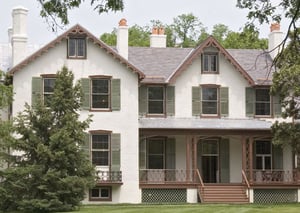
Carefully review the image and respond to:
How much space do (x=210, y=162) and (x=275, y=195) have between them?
3.82m

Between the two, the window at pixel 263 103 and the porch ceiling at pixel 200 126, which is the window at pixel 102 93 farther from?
the window at pixel 263 103

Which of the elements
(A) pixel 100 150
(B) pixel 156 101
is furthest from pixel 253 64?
(A) pixel 100 150

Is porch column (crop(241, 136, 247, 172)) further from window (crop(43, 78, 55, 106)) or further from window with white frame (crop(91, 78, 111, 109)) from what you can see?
window (crop(43, 78, 55, 106))

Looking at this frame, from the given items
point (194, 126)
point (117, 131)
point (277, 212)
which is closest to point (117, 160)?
point (117, 131)

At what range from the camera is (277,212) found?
91.3ft

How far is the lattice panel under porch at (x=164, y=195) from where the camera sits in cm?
3875

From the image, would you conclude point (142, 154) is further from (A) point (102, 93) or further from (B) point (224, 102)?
(B) point (224, 102)

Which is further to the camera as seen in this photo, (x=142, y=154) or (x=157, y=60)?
(x=157, y=60)

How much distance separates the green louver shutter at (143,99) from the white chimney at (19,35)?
6.29m

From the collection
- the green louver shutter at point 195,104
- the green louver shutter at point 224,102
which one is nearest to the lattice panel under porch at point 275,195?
the green louver shutter at point 224,102

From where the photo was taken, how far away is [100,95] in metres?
38.6

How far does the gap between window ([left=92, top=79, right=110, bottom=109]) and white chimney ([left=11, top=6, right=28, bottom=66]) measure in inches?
155

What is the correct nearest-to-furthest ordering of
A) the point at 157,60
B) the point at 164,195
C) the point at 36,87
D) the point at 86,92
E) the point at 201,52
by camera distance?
the point at 36,87
the point at 86,92
the point at 164,195
the point at 201,52
the point at 157,60

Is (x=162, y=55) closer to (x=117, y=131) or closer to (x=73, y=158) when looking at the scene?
(x=117, y=131)
